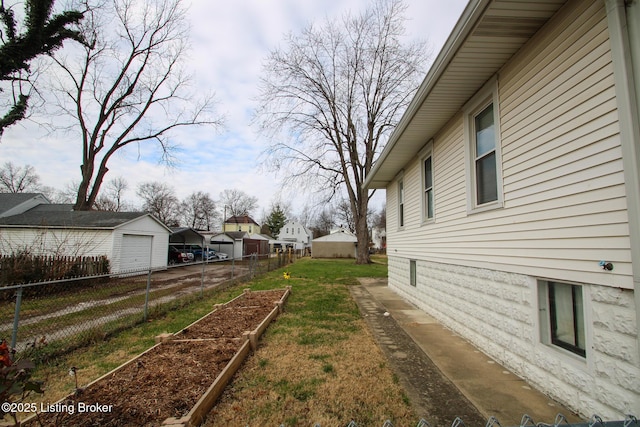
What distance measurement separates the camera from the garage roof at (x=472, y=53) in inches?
115

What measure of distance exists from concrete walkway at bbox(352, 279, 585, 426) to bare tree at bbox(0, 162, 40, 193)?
2227 inches

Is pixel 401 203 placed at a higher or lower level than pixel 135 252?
higher

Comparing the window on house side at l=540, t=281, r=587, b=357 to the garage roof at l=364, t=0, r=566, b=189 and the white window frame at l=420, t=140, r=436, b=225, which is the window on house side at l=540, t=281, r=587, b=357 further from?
the white window frame at l=420, t=140, r=436, b=225

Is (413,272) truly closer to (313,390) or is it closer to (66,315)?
(313,390)

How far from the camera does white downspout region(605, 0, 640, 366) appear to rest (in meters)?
2.03

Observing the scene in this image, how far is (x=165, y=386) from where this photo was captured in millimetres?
3121

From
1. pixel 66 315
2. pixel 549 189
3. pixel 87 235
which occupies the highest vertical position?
pixel 549 189

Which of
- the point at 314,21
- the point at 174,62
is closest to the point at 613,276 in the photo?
the point at 314,21

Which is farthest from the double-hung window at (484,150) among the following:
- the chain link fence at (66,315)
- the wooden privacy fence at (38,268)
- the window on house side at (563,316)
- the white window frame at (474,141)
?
the wooden privacy fence at (38,268)

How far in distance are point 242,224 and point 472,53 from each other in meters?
65.7

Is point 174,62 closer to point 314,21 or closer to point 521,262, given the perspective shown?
point 314,21

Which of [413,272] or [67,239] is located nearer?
[413,272]

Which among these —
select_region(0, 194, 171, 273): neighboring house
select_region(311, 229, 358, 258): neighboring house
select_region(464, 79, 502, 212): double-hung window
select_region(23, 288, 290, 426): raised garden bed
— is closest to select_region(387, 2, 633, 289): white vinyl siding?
select_region(464, 79, 502, 212): double-hung window

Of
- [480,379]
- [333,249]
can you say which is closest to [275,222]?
[333,249]
